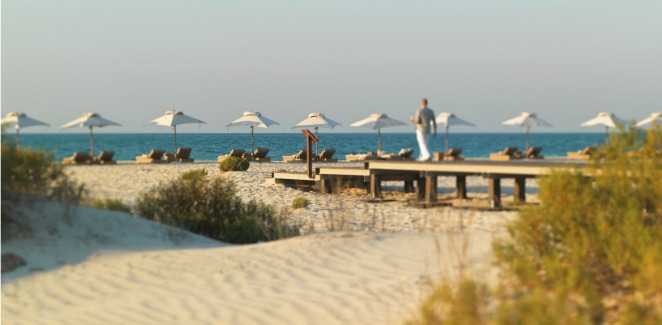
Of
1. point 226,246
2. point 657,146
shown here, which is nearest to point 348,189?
point 226,246

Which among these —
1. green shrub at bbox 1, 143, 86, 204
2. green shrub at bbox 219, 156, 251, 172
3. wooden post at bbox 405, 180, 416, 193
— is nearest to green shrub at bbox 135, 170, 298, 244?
green shrub at bbox 1, 143, 86, 204

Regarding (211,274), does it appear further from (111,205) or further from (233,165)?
(233,165)

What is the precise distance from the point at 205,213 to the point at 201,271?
9.06 ft

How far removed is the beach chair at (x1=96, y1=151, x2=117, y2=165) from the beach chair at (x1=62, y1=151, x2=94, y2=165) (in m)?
0.20

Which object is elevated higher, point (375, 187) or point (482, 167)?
point (482, 167)

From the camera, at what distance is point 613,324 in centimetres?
759

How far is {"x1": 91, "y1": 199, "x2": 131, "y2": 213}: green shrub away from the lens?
36.8ft

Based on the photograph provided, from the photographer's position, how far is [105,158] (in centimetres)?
1237

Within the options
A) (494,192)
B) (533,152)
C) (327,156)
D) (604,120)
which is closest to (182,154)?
(327,156)

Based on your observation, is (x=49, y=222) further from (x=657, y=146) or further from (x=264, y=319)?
(x=657, y=146)

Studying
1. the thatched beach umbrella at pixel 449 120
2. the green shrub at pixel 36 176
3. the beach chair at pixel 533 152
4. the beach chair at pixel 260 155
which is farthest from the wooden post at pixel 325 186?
the beach chair at pixel 260 155

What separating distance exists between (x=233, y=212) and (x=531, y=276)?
5806 mm

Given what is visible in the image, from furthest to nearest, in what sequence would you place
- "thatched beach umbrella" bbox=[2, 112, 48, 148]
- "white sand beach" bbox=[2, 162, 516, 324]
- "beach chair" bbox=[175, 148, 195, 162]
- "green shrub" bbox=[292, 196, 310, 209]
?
"beach chair" bbox=[175, 148, 195, 162] → "green shrub" bbox=[292, 196, 310, 209] → "thatched beach umbrella" bbox=[2, 112, 48, 148] → "white sand beach" bbox=[2, 162, 516, 324]

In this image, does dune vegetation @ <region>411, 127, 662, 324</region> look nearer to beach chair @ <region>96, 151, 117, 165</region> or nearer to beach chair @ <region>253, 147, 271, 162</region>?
beach chair @ <region>96, 151, 117, 165</region>
